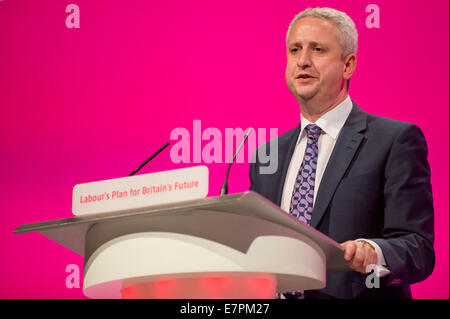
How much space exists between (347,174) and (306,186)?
0.47 feet

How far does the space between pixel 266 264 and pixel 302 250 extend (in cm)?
11

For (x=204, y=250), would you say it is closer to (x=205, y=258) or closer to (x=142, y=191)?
(x=205, y=258)

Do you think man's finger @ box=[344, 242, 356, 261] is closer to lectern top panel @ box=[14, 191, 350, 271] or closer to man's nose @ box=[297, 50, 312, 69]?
lectern top panel @ box=[14, 191, 350, 271]

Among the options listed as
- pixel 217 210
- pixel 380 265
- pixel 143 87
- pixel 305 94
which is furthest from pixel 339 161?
pixel 143 87

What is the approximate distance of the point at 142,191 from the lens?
1457 mm

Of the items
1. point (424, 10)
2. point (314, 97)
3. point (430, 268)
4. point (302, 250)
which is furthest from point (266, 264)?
point (424, 10)

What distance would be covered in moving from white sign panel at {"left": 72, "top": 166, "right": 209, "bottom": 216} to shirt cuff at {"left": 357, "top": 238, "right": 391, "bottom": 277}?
0.57m

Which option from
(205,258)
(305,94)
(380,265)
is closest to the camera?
(205,258)

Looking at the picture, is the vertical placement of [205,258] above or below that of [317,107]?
below

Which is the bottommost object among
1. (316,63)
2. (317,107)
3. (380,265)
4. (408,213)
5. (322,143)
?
(380,265)

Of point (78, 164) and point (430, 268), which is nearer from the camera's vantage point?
point (430, 268)
